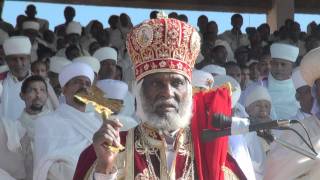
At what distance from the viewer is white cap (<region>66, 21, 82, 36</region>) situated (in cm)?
1388

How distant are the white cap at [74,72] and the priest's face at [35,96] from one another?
50cm

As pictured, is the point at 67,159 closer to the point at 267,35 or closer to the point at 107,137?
Answer: the point at 107,137

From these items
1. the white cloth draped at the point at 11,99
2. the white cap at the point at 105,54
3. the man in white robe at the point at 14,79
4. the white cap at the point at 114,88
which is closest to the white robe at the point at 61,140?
the white cap at the point at 114,88

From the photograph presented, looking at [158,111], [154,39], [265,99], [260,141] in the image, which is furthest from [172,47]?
[265,99]

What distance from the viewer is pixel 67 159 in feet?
24.2

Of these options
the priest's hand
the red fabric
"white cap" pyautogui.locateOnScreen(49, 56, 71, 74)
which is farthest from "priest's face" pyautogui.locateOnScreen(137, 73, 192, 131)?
"white cap" pyautogui.locateOnScreen(49, 56, 71, 74)

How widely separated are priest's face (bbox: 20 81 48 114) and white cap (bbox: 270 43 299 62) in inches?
155

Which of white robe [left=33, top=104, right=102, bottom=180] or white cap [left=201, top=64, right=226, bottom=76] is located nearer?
white robe [left=33, top=104, right=102, bottom=180]

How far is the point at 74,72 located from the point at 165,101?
363 centimetres

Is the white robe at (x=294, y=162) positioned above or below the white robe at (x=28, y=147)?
above

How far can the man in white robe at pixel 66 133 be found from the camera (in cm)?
732

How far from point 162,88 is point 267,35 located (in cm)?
1006

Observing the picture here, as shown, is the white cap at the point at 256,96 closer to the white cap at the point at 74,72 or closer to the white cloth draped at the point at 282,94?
the white cloth draped at the point at 282,94

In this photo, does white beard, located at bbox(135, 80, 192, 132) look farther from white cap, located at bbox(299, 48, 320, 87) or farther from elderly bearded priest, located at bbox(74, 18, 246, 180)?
white cap, located at bbox(299, 48, 320, 87)
